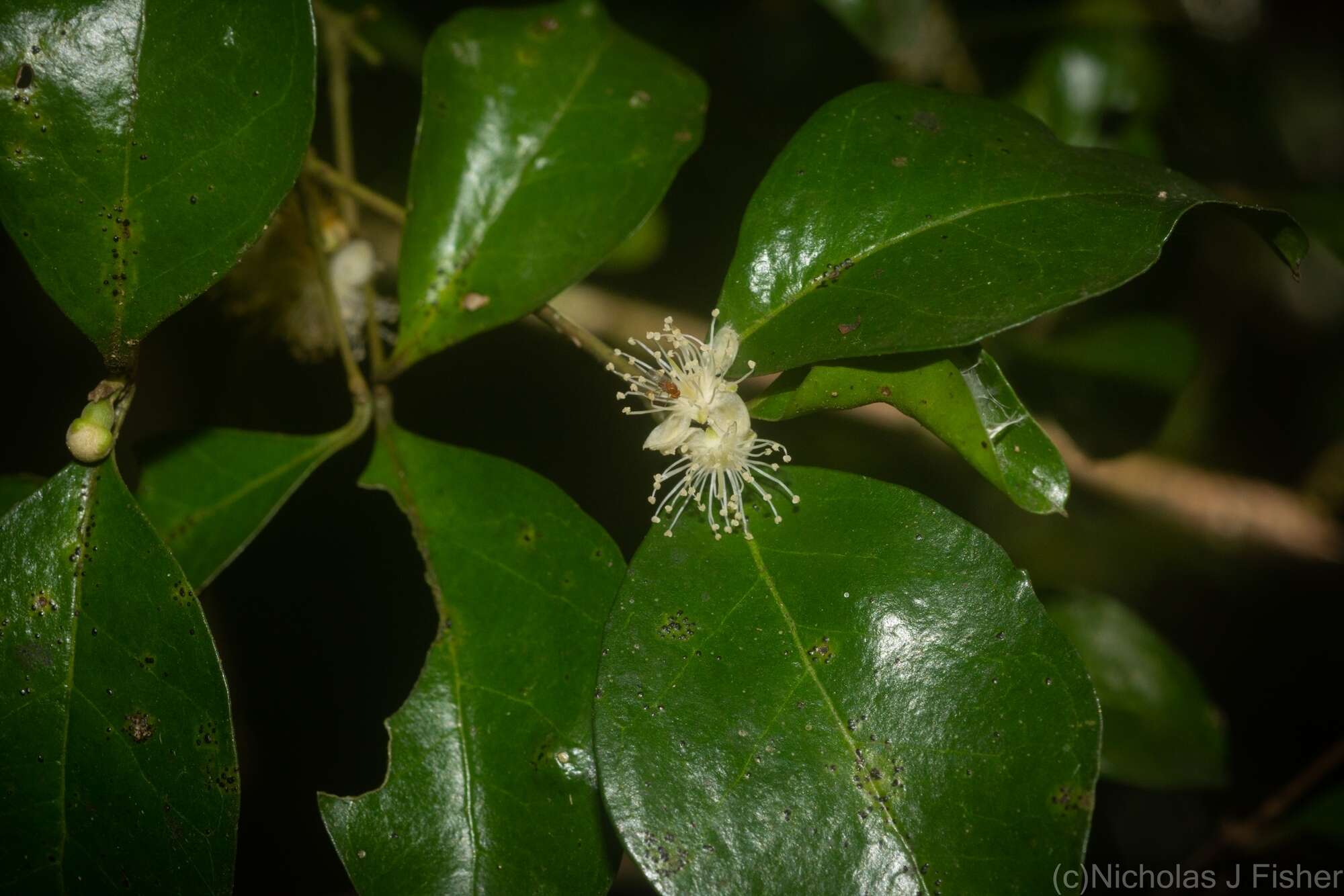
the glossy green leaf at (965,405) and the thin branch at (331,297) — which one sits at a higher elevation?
the glossy green leaf at (965,405)

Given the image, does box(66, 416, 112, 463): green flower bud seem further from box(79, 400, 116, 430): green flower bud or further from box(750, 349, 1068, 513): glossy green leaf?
box(750, 349, 1068, 513): glossy green leaf

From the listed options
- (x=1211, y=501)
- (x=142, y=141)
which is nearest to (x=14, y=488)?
(x=142, y=141)

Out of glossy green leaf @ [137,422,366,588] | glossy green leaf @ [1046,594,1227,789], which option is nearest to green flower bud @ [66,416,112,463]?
glossy green leaf @ [137,422,366,588]

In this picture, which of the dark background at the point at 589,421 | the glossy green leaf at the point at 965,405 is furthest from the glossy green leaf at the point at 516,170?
the dark background at the point at 589,421

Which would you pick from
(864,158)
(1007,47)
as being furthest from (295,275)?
(1007,47)

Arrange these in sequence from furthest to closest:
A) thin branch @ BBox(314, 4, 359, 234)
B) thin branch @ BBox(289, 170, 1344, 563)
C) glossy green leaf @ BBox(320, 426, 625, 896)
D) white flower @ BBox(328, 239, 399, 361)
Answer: thin branch @ BBox(289, 170, 1344, 563) → white flower @ BBox(328, 239, 399, 361) → thin branch @ BBox(314, 4, 359, 234) → glossy green leaf @ BBox(320, 426, 625, 896)

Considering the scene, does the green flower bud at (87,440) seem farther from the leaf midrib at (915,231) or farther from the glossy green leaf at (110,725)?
the leaf midrib at (915,231)

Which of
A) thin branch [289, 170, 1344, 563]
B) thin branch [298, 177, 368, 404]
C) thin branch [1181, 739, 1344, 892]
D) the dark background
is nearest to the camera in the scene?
A: thin branch [298, 177, 368, 404]
